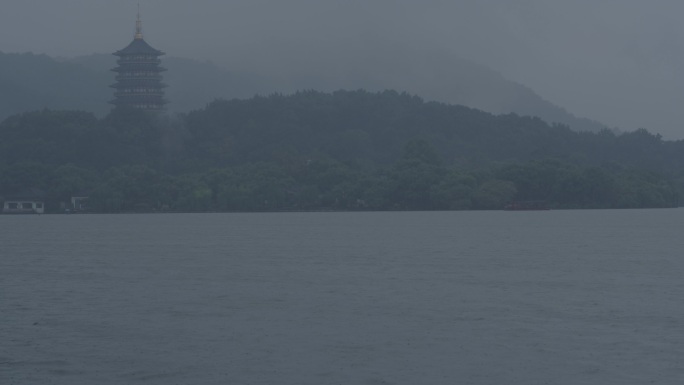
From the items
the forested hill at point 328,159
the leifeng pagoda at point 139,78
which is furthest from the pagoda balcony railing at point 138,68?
the forested hill at point 328,159

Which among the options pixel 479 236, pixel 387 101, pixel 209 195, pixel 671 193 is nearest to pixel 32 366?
pixel 479 236

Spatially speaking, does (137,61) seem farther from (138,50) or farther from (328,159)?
(328,159)

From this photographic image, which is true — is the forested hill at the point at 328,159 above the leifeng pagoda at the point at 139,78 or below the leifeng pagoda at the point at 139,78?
below

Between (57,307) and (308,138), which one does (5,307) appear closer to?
(57,307)

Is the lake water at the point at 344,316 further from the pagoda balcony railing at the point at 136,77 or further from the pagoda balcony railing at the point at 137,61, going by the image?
the pagoda balcony railing at the point at 136,77

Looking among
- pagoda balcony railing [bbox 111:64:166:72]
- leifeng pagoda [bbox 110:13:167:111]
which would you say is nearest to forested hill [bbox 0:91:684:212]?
leifeng pagoda [bbox 110:13:167:111]

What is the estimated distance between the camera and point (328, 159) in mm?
88625

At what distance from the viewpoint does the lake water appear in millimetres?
15023

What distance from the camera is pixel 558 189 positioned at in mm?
81875

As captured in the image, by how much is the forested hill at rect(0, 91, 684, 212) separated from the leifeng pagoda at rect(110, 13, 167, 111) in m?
5.28

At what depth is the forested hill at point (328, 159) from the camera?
81375 mm

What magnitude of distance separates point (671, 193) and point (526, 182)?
51.3 feet

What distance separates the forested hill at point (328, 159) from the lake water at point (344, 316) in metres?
43.2

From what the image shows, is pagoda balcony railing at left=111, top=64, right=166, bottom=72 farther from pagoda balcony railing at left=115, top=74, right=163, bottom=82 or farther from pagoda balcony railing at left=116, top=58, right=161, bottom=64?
A: pagoda balcony railing at left=115, top=74, right=163, bottom=82
